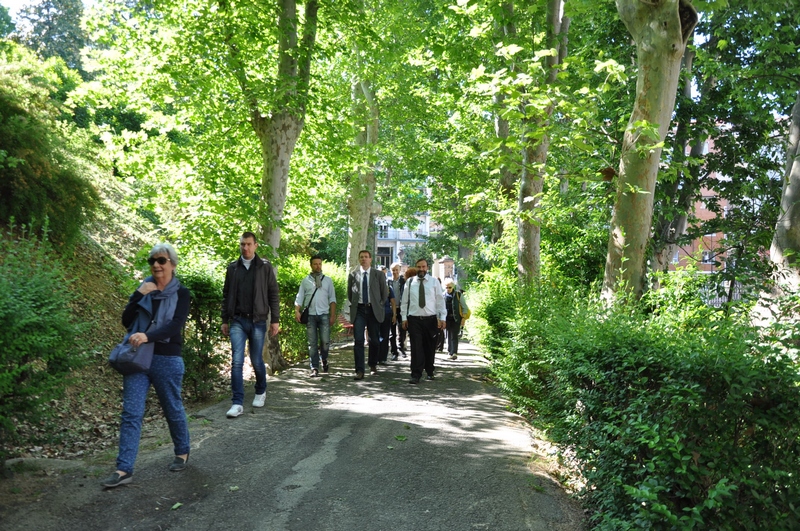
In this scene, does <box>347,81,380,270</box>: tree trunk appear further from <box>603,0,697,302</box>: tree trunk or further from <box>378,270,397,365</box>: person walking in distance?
<box>603,0,697,302</box>: tree trunk

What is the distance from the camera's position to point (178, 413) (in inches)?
Answer: 244

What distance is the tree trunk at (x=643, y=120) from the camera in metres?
7.46

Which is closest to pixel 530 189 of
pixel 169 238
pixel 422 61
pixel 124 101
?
pixel 422 61

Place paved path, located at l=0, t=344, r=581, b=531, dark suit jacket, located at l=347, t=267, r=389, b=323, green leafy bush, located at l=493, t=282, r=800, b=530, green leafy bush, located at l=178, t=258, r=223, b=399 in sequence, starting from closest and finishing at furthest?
1. green leafy bush, located at l=493, t=282, r=800, b=530
2. paved path, located at l=0, t=344, r=581, b=531
3. green leafy bush, located at l=178, t=258, r=223, b=399
4. dark suit jacket, located at l=347, t=267, r=389, b=323

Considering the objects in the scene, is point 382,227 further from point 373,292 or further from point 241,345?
point 241,345

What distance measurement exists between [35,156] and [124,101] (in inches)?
74.4

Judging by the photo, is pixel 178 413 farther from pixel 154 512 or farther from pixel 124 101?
pixel 124 101

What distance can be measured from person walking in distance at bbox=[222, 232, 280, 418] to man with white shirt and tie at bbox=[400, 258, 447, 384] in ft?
11.5

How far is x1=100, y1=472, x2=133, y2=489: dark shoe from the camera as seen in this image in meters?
5.49

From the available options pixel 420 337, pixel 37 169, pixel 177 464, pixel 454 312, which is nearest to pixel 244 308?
pixel 177 464

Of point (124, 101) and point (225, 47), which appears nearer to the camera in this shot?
point (225, 47)

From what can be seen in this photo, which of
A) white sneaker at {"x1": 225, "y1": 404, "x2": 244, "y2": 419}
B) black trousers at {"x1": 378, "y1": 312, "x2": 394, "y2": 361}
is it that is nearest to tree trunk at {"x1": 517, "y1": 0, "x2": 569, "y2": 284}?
black trousers at {"x1": 378, "y1": 312, "x2": 394, "y2": 361}

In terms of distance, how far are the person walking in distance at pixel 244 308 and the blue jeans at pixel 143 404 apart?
230 centimetres

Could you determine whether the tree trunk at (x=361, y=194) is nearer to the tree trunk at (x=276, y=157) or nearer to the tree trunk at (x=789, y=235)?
the tree trunk at (x=276, y=157)
